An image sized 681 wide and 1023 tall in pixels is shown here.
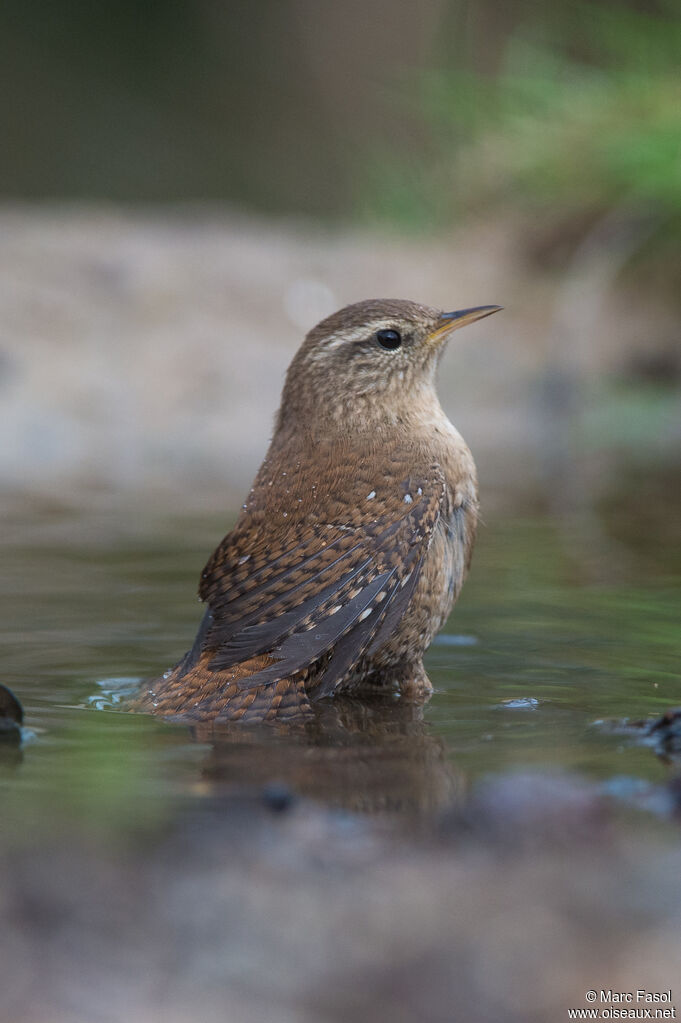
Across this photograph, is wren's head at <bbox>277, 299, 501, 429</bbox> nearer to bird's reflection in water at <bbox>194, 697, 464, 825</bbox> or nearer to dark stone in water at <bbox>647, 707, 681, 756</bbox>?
bird's reflection in water at <bbox>194, 697, 464, 825</bbox>

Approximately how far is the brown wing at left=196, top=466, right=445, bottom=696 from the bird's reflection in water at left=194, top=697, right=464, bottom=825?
172 mm

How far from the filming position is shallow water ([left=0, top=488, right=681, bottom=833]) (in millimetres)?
3289

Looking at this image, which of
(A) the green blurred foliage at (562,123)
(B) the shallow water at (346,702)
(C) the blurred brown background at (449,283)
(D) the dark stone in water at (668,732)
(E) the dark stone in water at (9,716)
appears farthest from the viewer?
(A) the green blurred foliage at (562,123)

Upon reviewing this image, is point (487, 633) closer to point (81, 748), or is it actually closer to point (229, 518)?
point (81, 748)

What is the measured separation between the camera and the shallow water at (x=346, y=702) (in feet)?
10.8

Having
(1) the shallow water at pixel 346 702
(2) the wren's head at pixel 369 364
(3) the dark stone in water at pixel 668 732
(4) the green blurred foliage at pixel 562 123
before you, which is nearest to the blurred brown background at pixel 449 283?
(4) the green blurred foliage at pixel 562 123

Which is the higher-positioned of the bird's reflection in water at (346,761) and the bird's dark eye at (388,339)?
the bird's dark eye at (388,339)

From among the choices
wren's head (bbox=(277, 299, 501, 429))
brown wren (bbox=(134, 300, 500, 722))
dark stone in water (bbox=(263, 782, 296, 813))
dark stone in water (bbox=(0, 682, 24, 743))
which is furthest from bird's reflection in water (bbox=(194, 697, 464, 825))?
wren's head (bbox=(277, 299, 501, 429))

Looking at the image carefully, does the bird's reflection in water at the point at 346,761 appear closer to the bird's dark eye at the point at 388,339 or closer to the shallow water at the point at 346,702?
the shallow water at the point at 346,702

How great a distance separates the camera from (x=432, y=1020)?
2.34 m

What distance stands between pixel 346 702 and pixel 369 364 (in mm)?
1207

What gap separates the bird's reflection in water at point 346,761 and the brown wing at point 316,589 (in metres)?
0.17

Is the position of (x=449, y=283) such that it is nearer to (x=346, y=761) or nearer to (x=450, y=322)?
(x=450, y=322)

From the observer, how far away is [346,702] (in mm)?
4414
